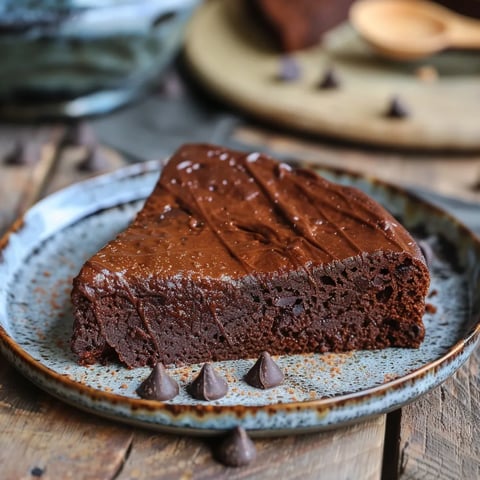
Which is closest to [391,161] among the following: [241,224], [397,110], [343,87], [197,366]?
[397,110]

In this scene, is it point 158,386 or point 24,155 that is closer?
point 158,386

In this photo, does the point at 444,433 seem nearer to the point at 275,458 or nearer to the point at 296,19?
the point at 275,458

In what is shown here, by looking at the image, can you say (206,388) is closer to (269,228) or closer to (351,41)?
(269,228)

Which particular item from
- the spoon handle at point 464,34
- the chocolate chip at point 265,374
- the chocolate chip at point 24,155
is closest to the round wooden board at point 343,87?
the spoon handle at point 464,34

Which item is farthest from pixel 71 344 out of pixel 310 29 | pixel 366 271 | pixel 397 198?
pixel 310 29

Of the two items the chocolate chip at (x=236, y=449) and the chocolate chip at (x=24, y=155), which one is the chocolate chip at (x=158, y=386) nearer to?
the chocolate chip at (x=236, y=449)

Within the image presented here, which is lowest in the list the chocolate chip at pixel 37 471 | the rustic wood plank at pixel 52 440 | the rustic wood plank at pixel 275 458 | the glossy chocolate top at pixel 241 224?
the rustic wood plank at pixel 275 458

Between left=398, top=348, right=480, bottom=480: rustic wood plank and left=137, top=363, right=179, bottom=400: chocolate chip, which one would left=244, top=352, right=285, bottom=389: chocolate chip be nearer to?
left=137, top=363, right=179, bottom=400: chocolate chip
